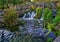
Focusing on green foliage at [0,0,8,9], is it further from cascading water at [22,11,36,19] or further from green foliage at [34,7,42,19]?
green foliage at [34,7,42,19]

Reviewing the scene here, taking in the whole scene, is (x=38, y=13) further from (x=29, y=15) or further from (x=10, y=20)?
(x=10, y=20)

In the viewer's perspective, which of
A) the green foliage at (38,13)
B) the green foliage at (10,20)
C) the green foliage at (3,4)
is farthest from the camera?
the green foliage at (3,4)

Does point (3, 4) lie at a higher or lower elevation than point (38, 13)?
higher

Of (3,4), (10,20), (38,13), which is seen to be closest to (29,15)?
(38,13)

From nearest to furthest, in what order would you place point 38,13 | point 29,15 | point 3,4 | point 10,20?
point 10,20 → point 38,13 → point 29,15 → point 3,4

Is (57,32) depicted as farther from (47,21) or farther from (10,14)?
(10,14)

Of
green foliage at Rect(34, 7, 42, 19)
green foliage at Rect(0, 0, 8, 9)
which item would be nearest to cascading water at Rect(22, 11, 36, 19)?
green foliage at Rect(34, 7, 42, 19)

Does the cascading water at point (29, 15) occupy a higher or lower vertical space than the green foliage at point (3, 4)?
lower

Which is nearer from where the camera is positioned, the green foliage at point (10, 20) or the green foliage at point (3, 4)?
the green foliage at point (10, 20)

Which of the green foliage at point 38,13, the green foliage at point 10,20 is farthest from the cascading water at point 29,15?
the green foliage at point 10,20

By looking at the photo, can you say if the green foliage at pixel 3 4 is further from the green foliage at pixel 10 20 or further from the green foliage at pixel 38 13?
the green foliage at pixel 10 20

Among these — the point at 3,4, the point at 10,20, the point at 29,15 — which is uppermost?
the point at 3,4

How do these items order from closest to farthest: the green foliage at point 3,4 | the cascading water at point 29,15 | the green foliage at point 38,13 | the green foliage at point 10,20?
the green foliage at point 10,20 < the green foliage at point 38,13 < the cascading water at point 29,15 < the green foliage at point 3,4

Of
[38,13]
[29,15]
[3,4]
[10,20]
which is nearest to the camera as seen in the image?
[10,20]
